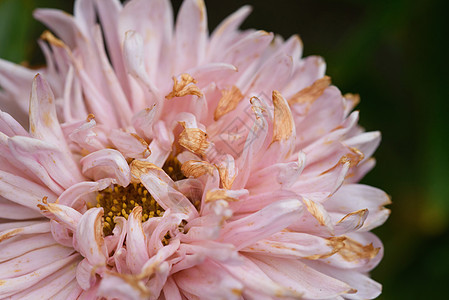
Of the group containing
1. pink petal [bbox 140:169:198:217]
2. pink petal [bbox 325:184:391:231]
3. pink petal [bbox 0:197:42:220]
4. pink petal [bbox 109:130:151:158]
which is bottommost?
pink petal [bbox 0:197:42:220]

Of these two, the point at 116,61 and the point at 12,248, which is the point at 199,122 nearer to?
the point at 116,61

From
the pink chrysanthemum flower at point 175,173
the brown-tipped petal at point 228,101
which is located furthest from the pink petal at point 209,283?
the brown-tipped petal at point 228,101

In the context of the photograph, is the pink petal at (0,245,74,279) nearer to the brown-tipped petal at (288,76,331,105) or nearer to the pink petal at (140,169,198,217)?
the pink petal at (140,169,198,217)

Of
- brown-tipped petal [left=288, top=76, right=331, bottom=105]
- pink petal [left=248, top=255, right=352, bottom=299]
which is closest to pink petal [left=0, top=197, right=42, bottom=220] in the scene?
pink petal [left=248, top=255, right=352, bottom=299]

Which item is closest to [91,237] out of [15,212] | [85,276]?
[85,276]

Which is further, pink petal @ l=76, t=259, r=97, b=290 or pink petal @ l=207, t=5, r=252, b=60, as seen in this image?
pink petal @ l=207, t=5, r=252, b=60

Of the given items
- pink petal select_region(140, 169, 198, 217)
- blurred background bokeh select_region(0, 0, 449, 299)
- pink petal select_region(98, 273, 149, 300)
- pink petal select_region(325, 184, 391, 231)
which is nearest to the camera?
pink petal select_region(98, 273, 149, 300)

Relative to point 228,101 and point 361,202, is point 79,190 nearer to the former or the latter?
point 228,101
